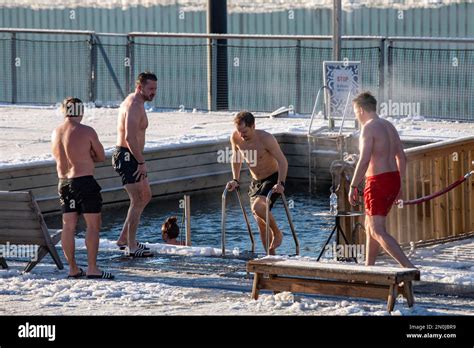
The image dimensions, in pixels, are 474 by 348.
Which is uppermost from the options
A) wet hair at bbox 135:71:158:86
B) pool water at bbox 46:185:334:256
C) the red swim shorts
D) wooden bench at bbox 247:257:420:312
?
wet hair at bbox 135:71:158:86

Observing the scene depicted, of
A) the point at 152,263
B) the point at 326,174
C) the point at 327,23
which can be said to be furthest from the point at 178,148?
the point at 327,23

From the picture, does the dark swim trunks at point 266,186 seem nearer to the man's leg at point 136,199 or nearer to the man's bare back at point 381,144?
the man's leg at point 136,199

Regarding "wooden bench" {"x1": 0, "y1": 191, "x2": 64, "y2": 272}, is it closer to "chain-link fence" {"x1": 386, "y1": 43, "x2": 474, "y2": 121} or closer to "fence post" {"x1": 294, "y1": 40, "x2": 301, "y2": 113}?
"chain-link fence" {"x1": 386, "y1": 43, "x2": 474, "y2": 121}

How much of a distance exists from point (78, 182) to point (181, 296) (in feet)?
5.24

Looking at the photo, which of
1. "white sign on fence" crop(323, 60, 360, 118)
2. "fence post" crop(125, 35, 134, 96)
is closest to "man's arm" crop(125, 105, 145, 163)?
"white sign on fence" crop(323, 60, 360, 118)

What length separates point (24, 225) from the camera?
13.0 meters

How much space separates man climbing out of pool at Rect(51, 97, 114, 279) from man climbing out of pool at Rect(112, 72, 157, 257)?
1.16 m

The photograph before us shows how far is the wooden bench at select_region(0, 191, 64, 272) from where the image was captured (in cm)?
1292

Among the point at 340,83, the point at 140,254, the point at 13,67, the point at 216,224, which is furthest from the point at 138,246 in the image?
the point at 13,67

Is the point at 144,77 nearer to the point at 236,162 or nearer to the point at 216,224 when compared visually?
the point at 236,162

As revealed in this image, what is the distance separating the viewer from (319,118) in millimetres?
24797

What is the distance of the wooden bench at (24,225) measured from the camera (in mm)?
12922

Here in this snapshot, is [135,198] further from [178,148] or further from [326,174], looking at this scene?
[326,174]
